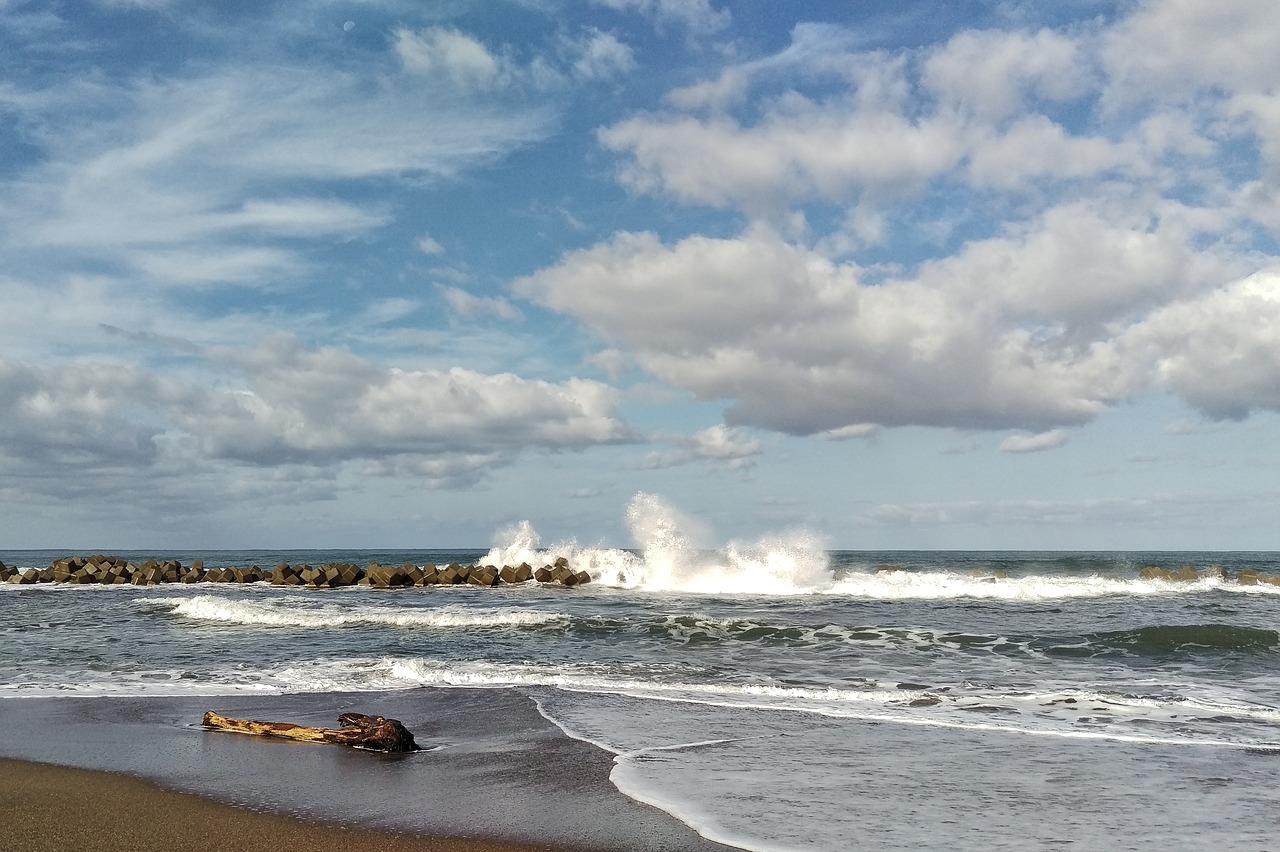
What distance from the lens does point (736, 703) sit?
1046 cm

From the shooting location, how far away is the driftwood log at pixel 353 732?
7848mm

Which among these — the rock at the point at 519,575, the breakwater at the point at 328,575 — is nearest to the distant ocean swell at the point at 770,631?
the breakwater at the point at 328,575

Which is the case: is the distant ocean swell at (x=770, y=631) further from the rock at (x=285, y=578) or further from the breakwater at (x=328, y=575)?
the rock at (x=285, y=578)

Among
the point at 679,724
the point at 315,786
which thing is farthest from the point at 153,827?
the point at 679,724

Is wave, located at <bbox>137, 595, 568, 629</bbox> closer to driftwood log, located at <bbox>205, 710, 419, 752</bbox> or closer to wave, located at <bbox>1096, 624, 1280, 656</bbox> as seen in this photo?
driftwood log, located at <bbox>205, 710, 419, 752</bbox>

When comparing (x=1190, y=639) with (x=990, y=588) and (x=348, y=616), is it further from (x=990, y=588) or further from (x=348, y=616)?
(x=348, y=616)

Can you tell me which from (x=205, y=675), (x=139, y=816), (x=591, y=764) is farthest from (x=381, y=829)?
(x=205, y=675)

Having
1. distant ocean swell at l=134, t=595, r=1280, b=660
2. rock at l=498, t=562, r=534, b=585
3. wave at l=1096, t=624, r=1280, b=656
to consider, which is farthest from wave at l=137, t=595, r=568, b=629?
rock at l=498, t=562, r=534, b=585

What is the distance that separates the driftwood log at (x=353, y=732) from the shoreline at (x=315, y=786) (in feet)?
0.29

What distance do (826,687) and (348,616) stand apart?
13.2 m

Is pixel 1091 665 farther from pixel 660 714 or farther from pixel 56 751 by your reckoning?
pixel 56 751

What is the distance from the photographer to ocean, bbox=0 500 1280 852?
602 centimetres

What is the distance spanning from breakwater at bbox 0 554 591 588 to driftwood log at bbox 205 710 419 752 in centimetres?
2693

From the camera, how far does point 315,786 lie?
21.8ft
